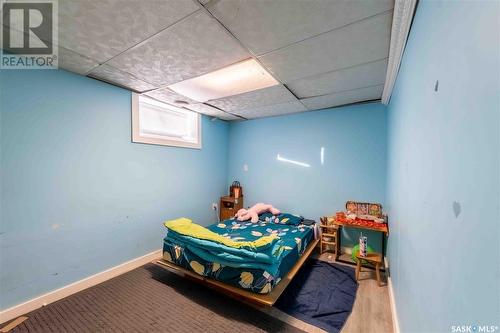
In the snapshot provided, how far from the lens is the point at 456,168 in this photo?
2.25 ft

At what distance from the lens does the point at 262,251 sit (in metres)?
1.91

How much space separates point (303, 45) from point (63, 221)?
2.98 metres

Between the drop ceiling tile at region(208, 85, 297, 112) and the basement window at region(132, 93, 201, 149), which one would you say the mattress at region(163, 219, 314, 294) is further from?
the drop ceiling tile at region(208, 85, 297, 112)

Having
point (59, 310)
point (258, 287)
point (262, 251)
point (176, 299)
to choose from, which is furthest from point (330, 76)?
point (59, 310)

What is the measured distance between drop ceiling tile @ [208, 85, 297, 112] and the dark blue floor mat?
2.41 metres

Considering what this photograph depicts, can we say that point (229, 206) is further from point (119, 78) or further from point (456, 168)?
point (456, 168)

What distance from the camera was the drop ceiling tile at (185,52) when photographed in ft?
4.91

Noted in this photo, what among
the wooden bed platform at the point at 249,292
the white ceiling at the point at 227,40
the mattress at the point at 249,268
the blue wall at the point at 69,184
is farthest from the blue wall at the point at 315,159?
the blue wall at the point at 69,184

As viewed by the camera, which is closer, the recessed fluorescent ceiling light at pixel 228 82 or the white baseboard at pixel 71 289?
the white baseboard at pixel 71 289

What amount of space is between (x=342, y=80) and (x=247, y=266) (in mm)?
2271

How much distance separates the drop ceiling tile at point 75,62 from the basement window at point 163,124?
659mm

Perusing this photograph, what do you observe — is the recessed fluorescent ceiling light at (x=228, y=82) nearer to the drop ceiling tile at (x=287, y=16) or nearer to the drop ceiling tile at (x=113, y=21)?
the drop ceiling tile at (x=287, y=16)

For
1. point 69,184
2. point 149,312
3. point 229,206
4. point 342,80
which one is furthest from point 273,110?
point 149,312

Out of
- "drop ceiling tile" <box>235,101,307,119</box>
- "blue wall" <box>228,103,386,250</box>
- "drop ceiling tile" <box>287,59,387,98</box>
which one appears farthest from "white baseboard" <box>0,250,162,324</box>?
"drop ceiling tile" <box>287,59,387,98</box>
